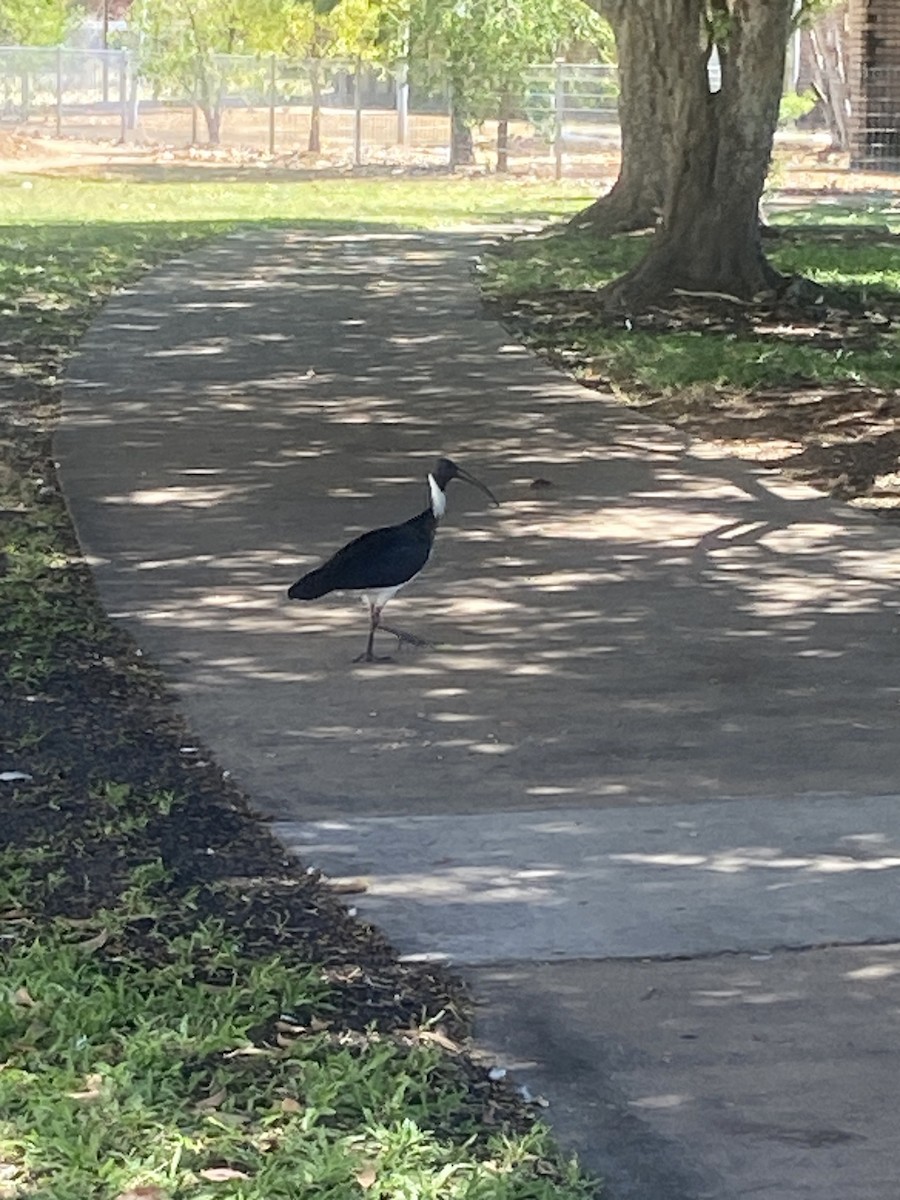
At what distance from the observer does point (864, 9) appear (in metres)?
41.4

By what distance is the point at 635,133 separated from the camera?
2572 centimetres

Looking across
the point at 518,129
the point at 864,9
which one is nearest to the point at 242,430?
the point at 864,9

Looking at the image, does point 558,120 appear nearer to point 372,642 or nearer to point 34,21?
point 34,21

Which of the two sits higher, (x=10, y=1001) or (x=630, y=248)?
(x=630, y=248)

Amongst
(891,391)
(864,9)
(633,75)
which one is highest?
(864,9)

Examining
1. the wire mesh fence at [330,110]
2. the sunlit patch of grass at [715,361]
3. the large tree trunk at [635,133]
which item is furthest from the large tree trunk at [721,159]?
the wire mesh fence at [330,110]

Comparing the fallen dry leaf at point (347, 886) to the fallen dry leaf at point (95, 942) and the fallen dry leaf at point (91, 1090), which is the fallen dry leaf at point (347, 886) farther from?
the fallen dry leaf at point (91, 1090)

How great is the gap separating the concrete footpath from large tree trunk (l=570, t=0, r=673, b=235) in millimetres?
10347

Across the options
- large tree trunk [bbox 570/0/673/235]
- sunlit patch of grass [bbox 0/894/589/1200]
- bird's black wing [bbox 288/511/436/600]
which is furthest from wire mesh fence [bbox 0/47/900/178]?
sunlit patch of grass [bbox 0/894/589/1200]

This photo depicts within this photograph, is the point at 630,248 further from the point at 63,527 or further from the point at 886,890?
the point at 886,890

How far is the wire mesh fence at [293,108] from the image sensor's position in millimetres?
44875

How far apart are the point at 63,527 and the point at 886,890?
18.5 ft

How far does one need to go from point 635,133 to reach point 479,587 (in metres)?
17.0

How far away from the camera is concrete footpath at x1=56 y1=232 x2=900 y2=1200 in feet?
16.2
